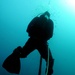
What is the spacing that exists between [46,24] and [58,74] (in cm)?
1500

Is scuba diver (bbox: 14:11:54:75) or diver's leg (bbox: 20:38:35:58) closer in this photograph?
scuba diver (bbox: 14:11:54:75)

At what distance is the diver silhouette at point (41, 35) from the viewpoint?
114 inches

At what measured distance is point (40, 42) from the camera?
3.11m

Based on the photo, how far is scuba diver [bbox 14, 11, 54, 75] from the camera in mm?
2891

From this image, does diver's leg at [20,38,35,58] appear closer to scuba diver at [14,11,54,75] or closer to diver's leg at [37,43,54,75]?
scuba diver at [14,11,54,75]

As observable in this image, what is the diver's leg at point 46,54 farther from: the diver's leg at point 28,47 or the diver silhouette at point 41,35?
the diver's leg at point 28,47

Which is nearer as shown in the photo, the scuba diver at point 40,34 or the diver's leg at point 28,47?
the scuba diver at point 40,34

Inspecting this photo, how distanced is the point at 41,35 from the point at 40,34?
25mm

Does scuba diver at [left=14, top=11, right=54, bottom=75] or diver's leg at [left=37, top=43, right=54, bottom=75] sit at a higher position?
→ scuba diver at [left=14, top=11, right=54, bottom=75]

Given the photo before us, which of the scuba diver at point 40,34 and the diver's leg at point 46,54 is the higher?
the scuba diver at point 40,34

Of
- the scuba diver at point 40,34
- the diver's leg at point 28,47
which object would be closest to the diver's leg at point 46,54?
the scuba diver at point 40,34

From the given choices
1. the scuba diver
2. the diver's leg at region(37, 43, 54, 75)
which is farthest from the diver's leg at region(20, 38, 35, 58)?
the diver's leg at region(37, 43, 54, 75)

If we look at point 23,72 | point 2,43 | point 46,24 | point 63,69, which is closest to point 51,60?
point 46,24

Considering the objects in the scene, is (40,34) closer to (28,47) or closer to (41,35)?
(41,35)
